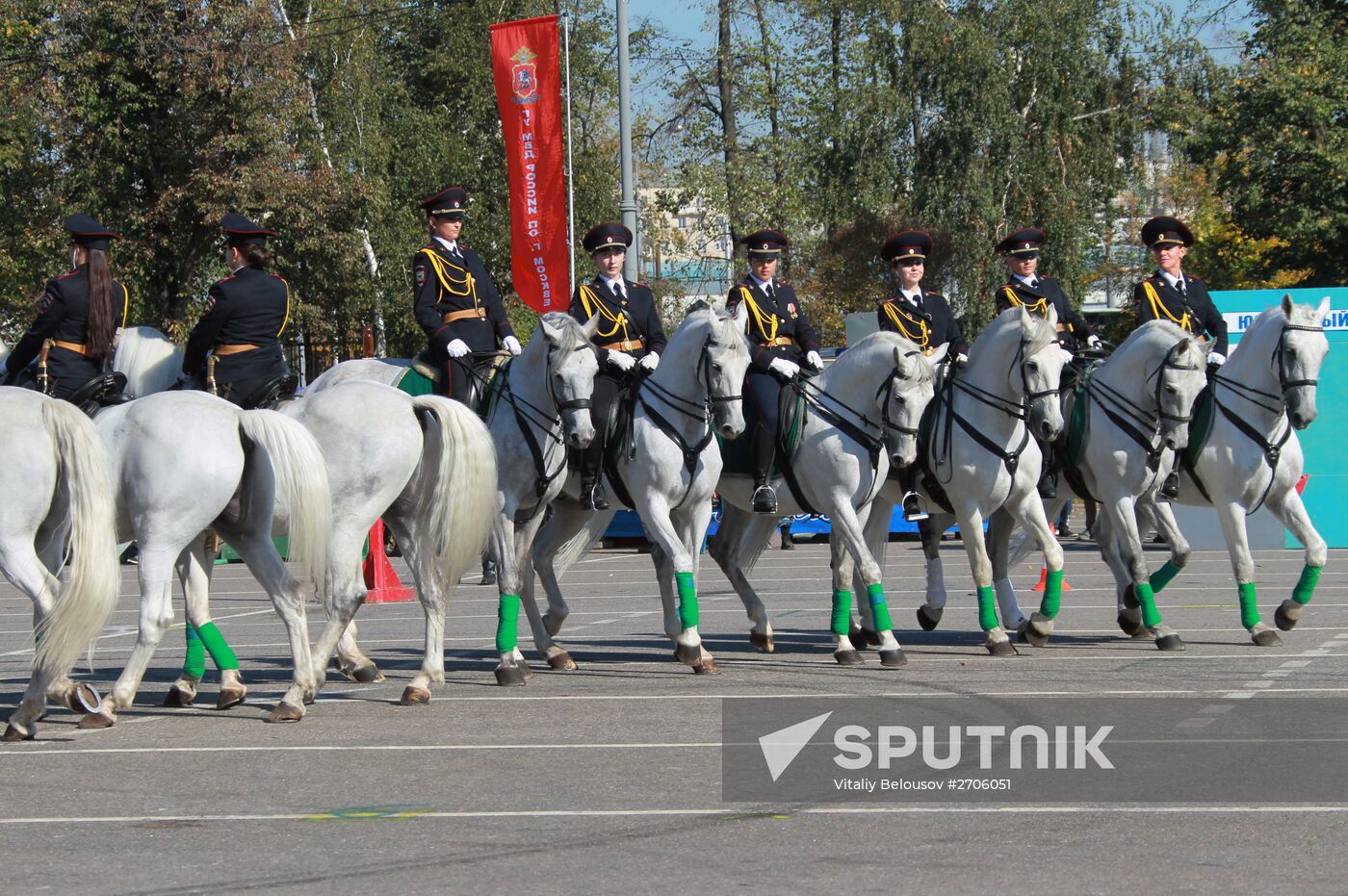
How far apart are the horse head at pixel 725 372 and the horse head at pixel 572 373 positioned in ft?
2.61

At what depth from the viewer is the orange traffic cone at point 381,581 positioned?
19438 millimetres

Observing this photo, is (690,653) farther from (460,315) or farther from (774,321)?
(460,315)

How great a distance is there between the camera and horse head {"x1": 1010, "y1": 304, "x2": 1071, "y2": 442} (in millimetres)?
12766

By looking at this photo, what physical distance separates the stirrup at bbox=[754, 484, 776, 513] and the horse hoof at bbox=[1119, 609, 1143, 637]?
3.29 m

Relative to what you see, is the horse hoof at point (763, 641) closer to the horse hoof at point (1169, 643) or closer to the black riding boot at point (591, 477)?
the black riding boot at point (591, 477)

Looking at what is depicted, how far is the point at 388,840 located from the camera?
7.00 m

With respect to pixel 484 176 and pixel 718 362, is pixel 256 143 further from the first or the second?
pixel 718 362

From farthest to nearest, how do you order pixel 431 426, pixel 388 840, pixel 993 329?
pixel 993 329, pixel 431 426, pixel 388 840

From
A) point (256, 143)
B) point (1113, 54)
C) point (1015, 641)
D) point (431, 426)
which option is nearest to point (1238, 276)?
point (1113, 54)

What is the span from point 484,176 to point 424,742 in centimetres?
3926

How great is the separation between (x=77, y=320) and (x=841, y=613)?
5.75 metres

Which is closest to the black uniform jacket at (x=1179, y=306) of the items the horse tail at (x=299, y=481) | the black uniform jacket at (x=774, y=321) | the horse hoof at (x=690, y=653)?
the black uniform jacket at (x=774, y=321)

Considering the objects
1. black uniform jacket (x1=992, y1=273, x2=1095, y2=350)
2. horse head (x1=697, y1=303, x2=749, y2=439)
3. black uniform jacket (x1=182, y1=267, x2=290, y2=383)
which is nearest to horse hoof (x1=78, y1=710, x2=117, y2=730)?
black uniform jacket (x1=182, y1=267, x2=290, y2=383)

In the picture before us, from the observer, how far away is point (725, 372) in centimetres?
1171
